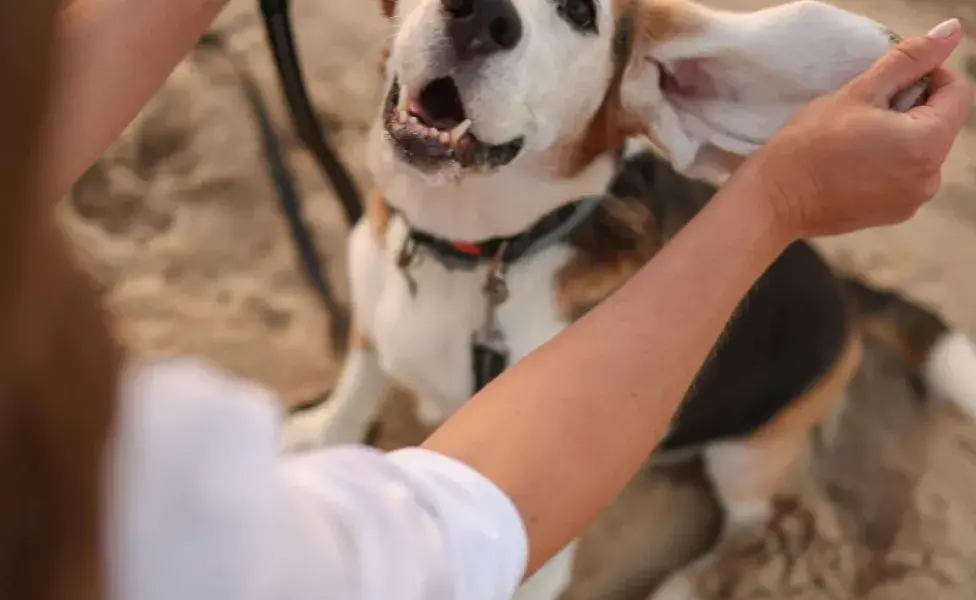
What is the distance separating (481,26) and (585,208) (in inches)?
11.7

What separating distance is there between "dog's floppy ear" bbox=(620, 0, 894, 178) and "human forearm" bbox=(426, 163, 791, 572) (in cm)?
15

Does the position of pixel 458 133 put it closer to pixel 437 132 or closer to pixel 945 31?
pixel 437 132

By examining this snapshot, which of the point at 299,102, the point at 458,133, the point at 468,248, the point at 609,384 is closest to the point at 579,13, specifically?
the point at 458,133

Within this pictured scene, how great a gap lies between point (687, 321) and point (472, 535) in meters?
0.29

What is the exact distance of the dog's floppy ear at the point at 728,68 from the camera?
2.90 feet

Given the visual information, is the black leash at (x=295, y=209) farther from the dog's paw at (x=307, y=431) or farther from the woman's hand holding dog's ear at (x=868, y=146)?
the woman's hand holding dog's ear at (x=868, y=146)

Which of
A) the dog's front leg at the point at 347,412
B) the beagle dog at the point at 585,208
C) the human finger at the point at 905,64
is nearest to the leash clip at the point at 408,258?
the beagle dog at the point at 585,208

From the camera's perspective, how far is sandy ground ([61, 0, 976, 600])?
58.0 inches

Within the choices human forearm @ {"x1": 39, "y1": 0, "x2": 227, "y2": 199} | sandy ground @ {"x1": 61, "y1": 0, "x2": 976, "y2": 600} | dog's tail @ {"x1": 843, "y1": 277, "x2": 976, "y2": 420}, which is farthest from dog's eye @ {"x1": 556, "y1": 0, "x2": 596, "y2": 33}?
dog's tail @ {"x1": 843, "y1": 277, "x2": 976, "y2": 420}

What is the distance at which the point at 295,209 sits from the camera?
A: 1629mm

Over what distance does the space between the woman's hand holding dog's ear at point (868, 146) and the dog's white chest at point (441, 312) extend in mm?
319

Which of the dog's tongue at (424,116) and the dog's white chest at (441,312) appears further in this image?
the dog's white chest at (441,312)

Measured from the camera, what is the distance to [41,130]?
0.28 meters

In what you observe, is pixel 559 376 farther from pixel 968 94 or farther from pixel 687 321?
pixel 968 94
